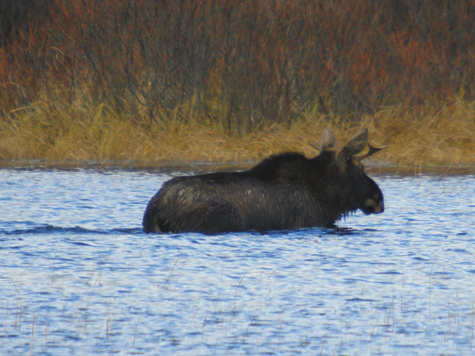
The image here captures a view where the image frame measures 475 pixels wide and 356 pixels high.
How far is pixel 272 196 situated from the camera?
9.51 metres

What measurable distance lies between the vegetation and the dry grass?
3 centimetres

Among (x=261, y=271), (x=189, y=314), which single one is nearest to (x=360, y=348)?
(x=189, y=314)

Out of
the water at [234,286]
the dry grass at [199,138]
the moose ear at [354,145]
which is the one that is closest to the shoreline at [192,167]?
the dry grass at [199,138]

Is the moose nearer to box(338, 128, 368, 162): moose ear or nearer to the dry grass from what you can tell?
box(338, 128, 368, 162): moose ear

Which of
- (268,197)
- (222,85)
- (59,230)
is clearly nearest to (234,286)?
(268,197)

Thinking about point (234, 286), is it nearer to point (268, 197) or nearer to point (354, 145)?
point (268, 197)

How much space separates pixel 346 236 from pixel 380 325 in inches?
147

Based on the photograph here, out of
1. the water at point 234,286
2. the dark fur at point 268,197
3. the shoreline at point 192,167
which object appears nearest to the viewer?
the water at point 234,286

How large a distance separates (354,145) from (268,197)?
120 centimetres

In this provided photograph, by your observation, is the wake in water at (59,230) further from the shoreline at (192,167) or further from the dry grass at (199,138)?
the dry grass at (199,138)

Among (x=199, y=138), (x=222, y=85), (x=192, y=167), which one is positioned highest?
(x=222, y=85)

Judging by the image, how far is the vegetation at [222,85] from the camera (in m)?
17.8

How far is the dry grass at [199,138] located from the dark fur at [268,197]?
7051mm

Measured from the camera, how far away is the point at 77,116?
1817 centimetres
